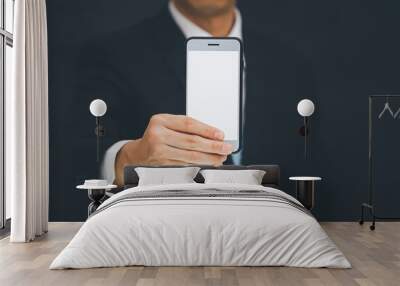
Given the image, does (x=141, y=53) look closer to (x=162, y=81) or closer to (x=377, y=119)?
(x=162, y=81)

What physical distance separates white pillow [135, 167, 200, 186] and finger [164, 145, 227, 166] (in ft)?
1.51

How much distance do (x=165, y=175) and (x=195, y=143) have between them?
89 cm

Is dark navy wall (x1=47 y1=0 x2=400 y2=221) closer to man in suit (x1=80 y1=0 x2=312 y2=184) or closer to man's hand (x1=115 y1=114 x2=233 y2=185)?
man in suit (x1=80 y1=0 x2=312 y2=184)

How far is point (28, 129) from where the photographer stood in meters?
6.47

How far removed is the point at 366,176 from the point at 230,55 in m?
2.36

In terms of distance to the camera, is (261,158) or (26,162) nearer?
(26,162)

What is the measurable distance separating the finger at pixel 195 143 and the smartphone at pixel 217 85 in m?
0.11

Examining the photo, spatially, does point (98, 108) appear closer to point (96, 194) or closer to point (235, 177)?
point (96, 194)

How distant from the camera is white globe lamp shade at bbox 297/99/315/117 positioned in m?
7.56

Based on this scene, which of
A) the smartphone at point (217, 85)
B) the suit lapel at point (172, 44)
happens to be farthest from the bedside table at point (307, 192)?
the suit lapel at point (172, 44)

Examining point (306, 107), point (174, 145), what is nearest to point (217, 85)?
point (174, 145)

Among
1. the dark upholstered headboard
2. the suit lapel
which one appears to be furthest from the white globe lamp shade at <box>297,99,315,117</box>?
the suit lapel

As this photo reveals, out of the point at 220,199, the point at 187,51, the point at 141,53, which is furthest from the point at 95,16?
the point at 220,199

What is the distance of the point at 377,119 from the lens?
8.00 metres
